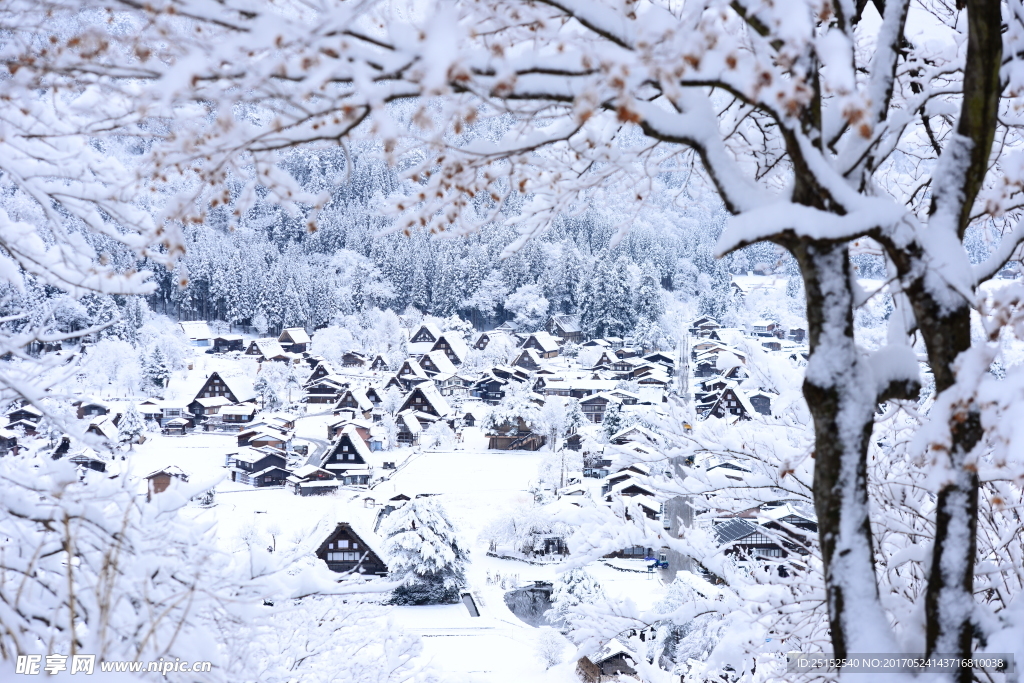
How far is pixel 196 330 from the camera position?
47688 millimetres

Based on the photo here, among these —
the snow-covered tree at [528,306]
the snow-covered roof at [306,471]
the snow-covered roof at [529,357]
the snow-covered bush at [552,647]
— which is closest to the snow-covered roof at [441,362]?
the snow-covered roof at [529,357]

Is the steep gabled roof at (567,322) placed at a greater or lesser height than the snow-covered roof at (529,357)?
greater

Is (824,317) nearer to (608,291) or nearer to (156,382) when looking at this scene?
(156,382)

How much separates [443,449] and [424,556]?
13038 millimetres

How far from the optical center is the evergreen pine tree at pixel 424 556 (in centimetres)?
1405

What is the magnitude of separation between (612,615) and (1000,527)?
1797mm

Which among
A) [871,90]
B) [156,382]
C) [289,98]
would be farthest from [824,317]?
[156,382]

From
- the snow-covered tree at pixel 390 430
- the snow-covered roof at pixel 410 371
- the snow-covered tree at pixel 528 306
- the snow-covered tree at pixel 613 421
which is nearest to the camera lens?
the snow-covered tree at pixel 613 421

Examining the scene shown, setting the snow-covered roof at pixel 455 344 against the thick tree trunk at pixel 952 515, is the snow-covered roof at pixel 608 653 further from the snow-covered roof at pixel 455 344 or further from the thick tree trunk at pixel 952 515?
the snow-covered roof at pixel 455 344

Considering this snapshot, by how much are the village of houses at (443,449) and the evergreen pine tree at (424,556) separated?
386 millimetres

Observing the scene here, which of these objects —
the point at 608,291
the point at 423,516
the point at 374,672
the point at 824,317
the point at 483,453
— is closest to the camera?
the point at 824,317

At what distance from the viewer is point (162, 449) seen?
26266mm

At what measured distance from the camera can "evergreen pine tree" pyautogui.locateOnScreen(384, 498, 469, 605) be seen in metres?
14.1

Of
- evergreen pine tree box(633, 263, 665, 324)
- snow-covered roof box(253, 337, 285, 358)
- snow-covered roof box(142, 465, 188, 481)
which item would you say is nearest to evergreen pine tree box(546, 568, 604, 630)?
snow-covered roof box(142, 465, 188, 481)
